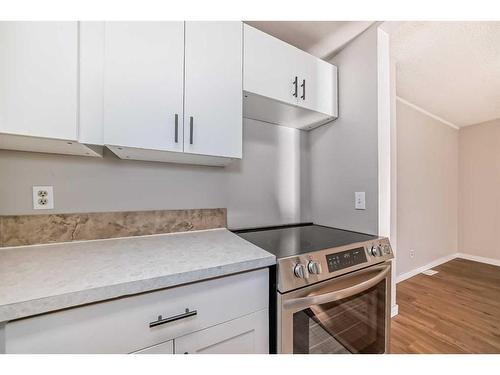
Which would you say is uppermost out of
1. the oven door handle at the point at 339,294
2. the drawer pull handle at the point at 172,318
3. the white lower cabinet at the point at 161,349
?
the drawer pull handle at the point at 172,318

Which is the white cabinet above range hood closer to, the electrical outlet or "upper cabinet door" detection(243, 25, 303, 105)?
"upper cabinet door" detection(243, 25, 303, 105)

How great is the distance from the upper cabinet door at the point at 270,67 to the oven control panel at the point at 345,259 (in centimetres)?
95

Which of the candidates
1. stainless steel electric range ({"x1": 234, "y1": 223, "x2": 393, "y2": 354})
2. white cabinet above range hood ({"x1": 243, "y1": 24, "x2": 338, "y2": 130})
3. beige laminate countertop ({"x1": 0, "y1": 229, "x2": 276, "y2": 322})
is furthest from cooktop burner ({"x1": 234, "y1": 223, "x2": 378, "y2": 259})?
white cabinet above range hood ({"x1": 243, "y1": 24, "x2": 338, "y2": 130})

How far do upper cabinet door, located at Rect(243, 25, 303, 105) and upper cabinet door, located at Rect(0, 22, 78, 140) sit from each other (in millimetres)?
790

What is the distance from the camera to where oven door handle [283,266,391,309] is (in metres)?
0.85

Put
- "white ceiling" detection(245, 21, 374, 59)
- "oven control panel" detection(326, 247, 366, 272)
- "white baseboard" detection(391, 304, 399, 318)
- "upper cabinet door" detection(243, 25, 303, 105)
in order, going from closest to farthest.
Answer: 1. "oven control panel" detection(326, 247, 366, 272)
2. "upper cabinet door" detection(243, 25, 303, 105)
3. "white ceiling" detection(245, 21, 374, 59)
4. "white baseboard" detection(391, 304, 399, 318)

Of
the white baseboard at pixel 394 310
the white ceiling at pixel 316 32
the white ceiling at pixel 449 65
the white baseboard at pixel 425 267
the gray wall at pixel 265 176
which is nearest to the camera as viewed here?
the gray wall at pixel 265 176

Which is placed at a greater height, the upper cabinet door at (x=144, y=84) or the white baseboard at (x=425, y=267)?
the upper cabinet door at (x=144, y=84)

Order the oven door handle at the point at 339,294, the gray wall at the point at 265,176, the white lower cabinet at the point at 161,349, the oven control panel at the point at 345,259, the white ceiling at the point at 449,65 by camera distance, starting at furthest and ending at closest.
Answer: the white ceiling at the point at 449,65 → the gray wall at the point at 265,176 → the oven control panel at the point at 345,259 → the oven door handle at the point at 339,294 → the white lower cabinet at the point at 161,349

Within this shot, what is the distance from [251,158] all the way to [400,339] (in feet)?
5.93

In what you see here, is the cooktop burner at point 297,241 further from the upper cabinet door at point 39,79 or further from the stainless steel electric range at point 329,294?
the upper cabinet door at point 39,79

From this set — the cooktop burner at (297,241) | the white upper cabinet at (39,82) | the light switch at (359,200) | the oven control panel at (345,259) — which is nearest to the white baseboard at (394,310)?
the cooktop burner at (297,241)

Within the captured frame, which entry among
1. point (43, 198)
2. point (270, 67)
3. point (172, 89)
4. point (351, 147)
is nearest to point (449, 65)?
point (351, 147)

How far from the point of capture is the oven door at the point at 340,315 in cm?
85
